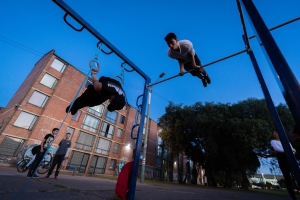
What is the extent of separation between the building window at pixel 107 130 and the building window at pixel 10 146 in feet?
33.2

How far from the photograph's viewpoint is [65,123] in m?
18.6

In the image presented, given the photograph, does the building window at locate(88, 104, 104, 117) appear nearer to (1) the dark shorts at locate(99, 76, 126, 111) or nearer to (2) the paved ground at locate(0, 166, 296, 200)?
(2) the paved ground at locate(0, 166, 296, 200)

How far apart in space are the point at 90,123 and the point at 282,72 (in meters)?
23.5

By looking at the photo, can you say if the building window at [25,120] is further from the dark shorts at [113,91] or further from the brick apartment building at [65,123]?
the dark shorts at [113,91]

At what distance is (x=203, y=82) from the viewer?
460 cm

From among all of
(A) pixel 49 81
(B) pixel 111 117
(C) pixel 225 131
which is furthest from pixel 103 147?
(C) pixel 225 131

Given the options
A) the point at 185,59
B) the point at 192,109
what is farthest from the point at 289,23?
the point at 192,109

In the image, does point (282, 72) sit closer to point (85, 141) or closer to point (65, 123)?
point (65, 123)

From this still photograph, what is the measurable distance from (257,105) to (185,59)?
1661 centimetres

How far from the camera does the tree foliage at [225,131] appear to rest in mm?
14391

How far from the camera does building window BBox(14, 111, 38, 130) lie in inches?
609

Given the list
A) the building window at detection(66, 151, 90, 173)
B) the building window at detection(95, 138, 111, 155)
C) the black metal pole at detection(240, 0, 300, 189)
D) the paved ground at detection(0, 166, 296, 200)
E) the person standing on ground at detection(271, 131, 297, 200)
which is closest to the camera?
the black metal pole at detection(240, 0, 300, 189)

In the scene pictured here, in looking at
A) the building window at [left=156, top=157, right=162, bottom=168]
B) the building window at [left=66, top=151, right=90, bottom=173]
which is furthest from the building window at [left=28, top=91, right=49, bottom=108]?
the building window at [left=156, top=157, right=162, bottom=168]

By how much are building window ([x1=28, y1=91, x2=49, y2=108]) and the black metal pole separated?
21108mm
